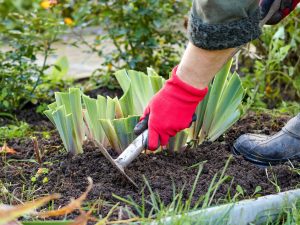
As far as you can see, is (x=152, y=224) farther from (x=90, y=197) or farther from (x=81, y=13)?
(x=81, y=13)

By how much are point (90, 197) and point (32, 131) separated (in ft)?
3.90

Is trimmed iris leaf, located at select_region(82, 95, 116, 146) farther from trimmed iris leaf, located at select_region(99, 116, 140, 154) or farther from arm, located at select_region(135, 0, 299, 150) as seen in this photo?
arm, located at select_region(135, 0, 299, 150)

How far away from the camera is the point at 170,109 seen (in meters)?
2.32

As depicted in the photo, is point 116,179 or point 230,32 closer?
point 230,32

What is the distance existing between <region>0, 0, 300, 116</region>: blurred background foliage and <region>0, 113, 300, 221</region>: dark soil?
88 cm

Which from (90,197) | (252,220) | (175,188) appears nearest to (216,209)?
(252,220)

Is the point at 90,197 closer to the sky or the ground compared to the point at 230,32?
closer to the ground

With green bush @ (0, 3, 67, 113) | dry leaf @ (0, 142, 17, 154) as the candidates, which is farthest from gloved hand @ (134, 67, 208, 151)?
green bush @ (0, 3, 67, 113)

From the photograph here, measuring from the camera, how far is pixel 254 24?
7.33 feet

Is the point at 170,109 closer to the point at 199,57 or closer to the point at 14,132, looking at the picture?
the point at 199,57

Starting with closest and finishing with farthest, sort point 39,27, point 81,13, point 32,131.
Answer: point 32,131 < point 39,27 < point 81,13

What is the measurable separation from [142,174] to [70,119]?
346 mm

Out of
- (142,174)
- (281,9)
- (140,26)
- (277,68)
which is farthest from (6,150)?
(277,68)

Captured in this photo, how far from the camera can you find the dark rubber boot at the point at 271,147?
2658 millimetres
